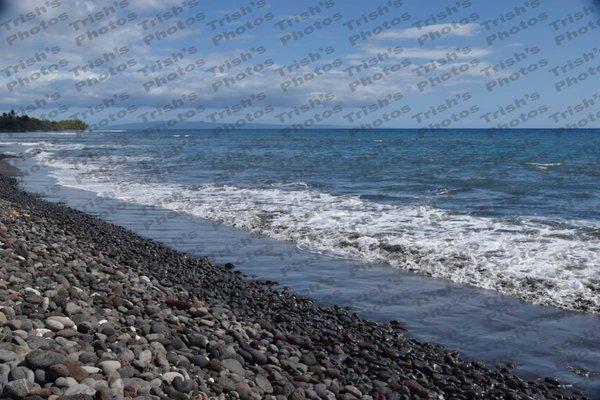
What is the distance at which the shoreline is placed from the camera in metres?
4.86

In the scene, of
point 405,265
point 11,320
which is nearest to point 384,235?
point 405,265

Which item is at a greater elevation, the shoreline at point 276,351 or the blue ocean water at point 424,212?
the shoreline at point 276,351

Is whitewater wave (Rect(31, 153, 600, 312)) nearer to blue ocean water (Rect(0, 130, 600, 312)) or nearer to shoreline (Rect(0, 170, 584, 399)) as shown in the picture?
blue ocean water (Rect(0, 130, 600, 312))

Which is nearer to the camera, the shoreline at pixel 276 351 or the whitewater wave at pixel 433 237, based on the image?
the shoreline at pixel 276 351

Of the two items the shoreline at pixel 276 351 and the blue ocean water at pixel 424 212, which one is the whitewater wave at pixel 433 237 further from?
the shoreline at pixel 276 351

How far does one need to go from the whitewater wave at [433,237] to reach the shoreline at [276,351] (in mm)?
2934

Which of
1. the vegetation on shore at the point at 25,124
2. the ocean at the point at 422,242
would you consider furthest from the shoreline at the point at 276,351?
the vegetation on shore at the point at 25,124

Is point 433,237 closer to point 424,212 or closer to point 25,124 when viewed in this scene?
point 424,212

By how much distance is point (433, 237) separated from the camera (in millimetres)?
12734

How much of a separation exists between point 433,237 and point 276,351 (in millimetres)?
7500

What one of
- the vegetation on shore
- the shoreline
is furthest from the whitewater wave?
the vegetation on shore

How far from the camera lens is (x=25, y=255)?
7367 millimetres

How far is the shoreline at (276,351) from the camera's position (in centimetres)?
486

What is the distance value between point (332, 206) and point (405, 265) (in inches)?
275
